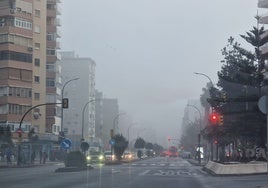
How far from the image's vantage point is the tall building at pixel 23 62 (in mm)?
83750

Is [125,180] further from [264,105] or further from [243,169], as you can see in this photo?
[264,105]

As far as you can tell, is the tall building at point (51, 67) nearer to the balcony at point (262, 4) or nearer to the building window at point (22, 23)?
the building window at point (22, 23)

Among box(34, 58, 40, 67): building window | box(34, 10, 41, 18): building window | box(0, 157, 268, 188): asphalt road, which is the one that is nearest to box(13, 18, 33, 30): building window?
box(34, 10, 41, 18): building window

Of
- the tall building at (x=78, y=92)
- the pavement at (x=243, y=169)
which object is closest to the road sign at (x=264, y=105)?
the pavement at (x=243, y=169)

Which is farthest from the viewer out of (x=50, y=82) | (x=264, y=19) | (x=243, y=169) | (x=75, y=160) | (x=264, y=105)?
(x=50, y=82)

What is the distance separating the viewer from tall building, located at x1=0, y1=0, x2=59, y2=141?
275ft

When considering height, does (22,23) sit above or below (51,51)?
above

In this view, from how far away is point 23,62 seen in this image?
86000 millimetres

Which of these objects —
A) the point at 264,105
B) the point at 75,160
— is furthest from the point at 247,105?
the point at 264,105

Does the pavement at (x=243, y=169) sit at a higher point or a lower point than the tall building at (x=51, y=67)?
lower

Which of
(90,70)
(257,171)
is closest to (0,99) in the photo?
(257,171)

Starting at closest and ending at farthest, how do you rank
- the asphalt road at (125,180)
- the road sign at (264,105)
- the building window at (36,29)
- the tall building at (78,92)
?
the road sign at (264,105) → the asphalt road at (125,180) → the building window at (36,29) → the tall building at (78,92)

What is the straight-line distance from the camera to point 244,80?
50.4 meters

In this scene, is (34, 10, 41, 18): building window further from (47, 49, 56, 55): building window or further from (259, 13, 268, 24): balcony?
(259, 13, 268, 24): balcony
